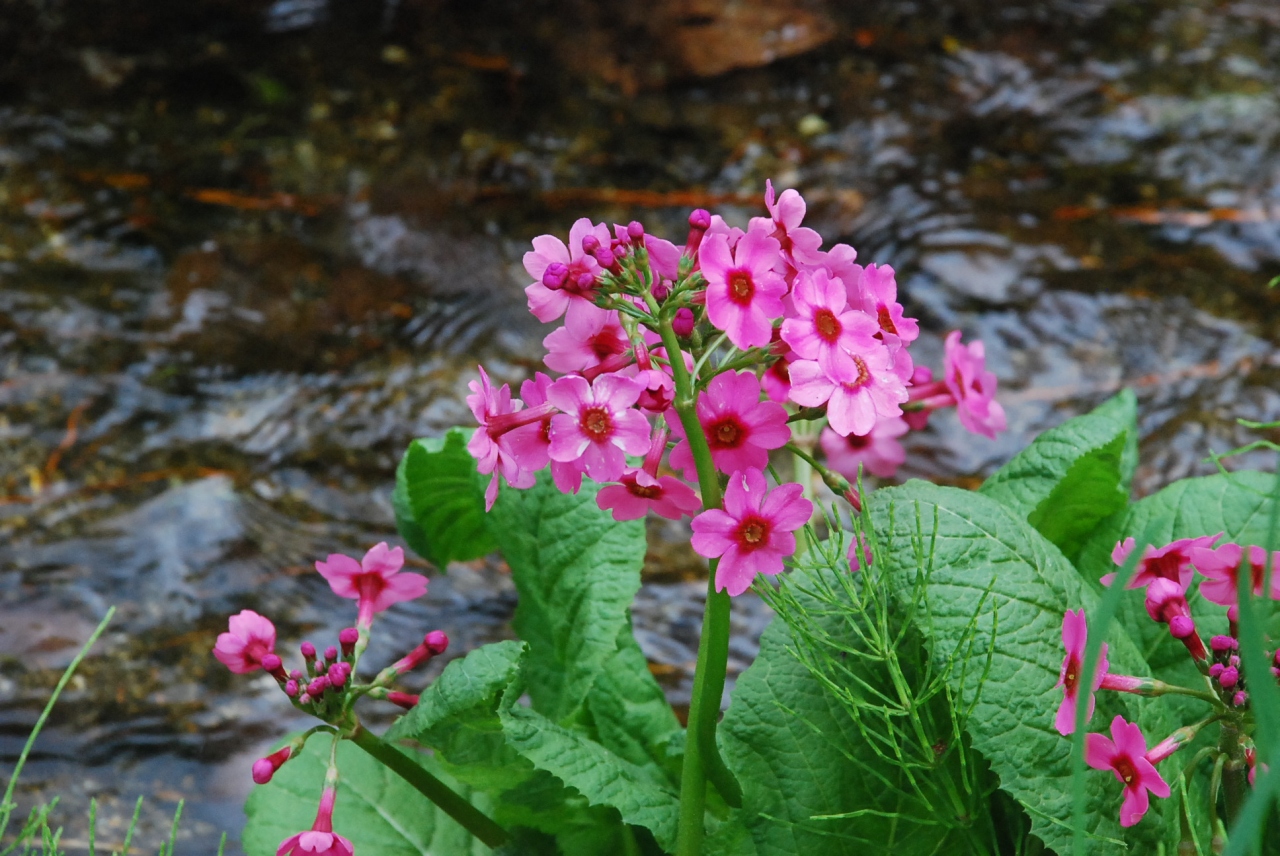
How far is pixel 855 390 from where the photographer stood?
1214mm

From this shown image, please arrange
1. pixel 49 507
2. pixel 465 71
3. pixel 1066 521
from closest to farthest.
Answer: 1. pixel 1066 521
2. pixel 49 507
3. pixel 465 71

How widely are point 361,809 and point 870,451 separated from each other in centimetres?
100

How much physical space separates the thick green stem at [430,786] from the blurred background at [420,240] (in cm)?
72

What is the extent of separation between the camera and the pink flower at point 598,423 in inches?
47.0

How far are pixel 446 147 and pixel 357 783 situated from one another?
2.72 m

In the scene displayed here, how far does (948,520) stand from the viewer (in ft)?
4.90

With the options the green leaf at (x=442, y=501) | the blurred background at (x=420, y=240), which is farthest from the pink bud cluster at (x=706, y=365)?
the blurred background at (x=420, y=240)

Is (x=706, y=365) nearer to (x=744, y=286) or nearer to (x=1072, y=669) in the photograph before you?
(x=744, y=286)

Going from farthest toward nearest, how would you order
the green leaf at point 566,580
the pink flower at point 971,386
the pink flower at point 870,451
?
1. the pink flower at point 870,451
2. the pink flower at point 971,386
3. the green leaf at point 566,580

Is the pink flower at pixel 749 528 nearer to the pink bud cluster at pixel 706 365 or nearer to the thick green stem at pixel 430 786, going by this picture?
the pink bud cluster at pixel 706 365

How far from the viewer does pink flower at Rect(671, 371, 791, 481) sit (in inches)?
49.4

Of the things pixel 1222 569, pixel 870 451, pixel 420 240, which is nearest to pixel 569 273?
pixel 1222 569

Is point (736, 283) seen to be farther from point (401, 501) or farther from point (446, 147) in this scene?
point (446, 147)

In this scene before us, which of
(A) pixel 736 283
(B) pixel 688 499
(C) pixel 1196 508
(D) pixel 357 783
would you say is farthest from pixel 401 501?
(C) pixel 1196 508
